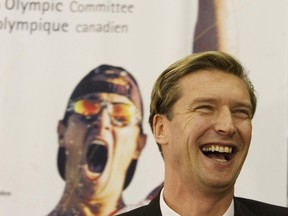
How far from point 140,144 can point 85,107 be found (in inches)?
9.3

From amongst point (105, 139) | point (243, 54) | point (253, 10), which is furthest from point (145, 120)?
point (253, 10)

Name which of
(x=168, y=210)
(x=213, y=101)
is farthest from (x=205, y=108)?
(x=168, y=210)

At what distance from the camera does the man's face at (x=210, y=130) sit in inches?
49.4

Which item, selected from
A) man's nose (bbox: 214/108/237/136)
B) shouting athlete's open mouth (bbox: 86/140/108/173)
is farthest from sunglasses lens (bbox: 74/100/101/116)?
man's nose (bbox: 214/108/237/136)

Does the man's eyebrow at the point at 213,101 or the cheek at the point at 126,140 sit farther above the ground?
the man's eyebrow at the point at 213,101

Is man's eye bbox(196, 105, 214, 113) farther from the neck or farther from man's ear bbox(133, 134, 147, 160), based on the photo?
man's ear bbox(133, 134, 147, 160)

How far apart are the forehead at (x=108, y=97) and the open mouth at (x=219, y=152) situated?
1.84ft

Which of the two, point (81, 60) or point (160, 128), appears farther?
point (81, 60)

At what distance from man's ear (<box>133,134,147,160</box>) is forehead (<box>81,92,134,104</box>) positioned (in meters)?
0.13

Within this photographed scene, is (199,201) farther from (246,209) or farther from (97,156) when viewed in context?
(97,156)

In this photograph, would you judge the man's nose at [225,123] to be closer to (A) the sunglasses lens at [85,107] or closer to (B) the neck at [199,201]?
(B) the neck at [199,201]

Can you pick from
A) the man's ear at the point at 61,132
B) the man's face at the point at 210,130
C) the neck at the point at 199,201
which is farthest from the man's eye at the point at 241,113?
the man's ear at the point at 61,132

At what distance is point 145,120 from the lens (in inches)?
70.7

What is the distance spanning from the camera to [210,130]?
49.9 inches
